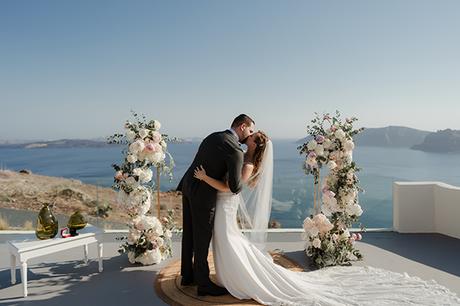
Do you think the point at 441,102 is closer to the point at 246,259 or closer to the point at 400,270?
the point at 400,270

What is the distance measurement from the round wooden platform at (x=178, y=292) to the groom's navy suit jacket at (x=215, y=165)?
0.87 m

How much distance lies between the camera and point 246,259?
3.60m

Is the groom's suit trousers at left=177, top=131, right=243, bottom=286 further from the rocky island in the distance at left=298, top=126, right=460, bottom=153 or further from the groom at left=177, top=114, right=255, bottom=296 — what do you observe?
the rocky island in the distance at left=298, top=126, right=460, bottom=153

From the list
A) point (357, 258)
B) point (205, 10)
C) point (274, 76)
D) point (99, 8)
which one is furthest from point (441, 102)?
point (99, 8)

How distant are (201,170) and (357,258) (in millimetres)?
2502

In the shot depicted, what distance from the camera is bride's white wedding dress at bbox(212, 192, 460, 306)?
3.41m

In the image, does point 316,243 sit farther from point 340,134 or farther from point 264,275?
point 340,134

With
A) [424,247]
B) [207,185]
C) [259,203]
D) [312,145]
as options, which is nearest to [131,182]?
[207,185]

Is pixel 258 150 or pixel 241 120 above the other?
pixel 241 120

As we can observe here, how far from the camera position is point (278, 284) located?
3564mm

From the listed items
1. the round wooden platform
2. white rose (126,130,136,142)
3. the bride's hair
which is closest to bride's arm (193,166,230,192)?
the bride's hair

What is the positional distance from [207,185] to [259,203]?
0.69 meters

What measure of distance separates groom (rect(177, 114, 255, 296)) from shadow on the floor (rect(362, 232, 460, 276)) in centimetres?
280

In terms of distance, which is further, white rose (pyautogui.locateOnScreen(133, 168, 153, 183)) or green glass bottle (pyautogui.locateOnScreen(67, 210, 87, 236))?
white rose (pyautogui.locateOnScreen(133, 168, 153, 183))
